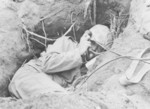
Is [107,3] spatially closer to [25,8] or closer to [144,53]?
[25,8]

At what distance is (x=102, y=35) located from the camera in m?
2.80

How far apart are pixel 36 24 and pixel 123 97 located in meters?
1.55

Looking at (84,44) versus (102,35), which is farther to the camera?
(102,35)

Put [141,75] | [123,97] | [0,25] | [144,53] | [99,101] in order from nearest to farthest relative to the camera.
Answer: [99,101] → [123,97] → [141,75] → [144,53] → [0,25]

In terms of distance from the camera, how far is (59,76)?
2.52 meters

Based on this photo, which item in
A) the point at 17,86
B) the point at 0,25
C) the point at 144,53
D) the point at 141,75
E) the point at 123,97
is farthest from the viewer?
the point at 0,25

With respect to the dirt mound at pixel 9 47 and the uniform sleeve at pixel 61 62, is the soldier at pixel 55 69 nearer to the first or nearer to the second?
the uniform sleeve at pixel 61 62

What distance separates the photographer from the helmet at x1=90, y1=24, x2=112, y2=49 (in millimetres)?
2721

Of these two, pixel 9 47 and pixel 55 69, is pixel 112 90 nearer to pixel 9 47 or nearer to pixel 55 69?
pixel 55 69

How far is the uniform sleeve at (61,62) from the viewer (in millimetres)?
2414

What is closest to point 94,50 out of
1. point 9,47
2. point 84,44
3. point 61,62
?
point 84,44

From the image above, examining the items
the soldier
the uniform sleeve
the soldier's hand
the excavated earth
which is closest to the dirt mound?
the soldier

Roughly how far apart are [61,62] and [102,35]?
0.58 meters

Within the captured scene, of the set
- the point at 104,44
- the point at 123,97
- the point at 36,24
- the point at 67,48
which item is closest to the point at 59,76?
the point at 67,48
